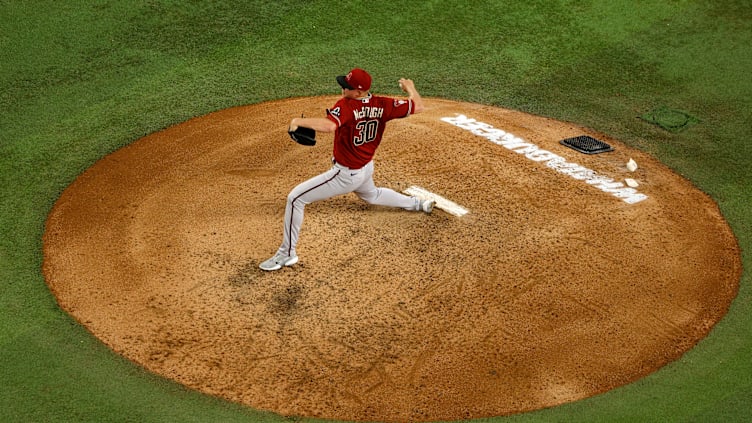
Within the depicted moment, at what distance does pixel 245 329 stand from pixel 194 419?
4.01 ft

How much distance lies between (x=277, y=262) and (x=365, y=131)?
1.56 meters

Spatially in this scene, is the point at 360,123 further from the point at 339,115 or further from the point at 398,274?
the point at 398,274

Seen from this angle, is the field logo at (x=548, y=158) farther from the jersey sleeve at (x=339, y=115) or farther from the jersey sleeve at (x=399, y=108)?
the jersey sleeve at (x=339, y=115)

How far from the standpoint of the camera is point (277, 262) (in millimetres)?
8516

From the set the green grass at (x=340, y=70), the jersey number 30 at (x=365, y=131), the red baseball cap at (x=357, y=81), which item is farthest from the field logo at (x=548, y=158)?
the red baseball cap at (x=357, y=81)

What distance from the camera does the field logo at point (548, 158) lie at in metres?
10.0

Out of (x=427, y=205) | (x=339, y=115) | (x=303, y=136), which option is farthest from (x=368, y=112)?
(x=427, y=205)

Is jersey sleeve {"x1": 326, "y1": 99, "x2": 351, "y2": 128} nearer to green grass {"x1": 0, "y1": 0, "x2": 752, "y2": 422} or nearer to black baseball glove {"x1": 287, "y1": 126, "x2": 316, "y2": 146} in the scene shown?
black baseball glove {"x1": 287, "y1": 126, "x2": 316, "y2": 146}

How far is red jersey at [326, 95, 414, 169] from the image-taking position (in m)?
8.18

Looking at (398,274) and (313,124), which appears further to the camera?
(398,274)

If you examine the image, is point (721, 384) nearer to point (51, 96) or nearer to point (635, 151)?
point (635, 151)

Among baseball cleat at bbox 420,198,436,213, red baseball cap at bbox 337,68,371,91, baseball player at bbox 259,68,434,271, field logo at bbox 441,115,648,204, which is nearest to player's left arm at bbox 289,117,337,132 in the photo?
baseball player at bbox 259,68,434,271

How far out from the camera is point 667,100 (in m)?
12.3

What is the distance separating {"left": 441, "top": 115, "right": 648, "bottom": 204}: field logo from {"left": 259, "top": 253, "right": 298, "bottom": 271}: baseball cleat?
12.0 feet
